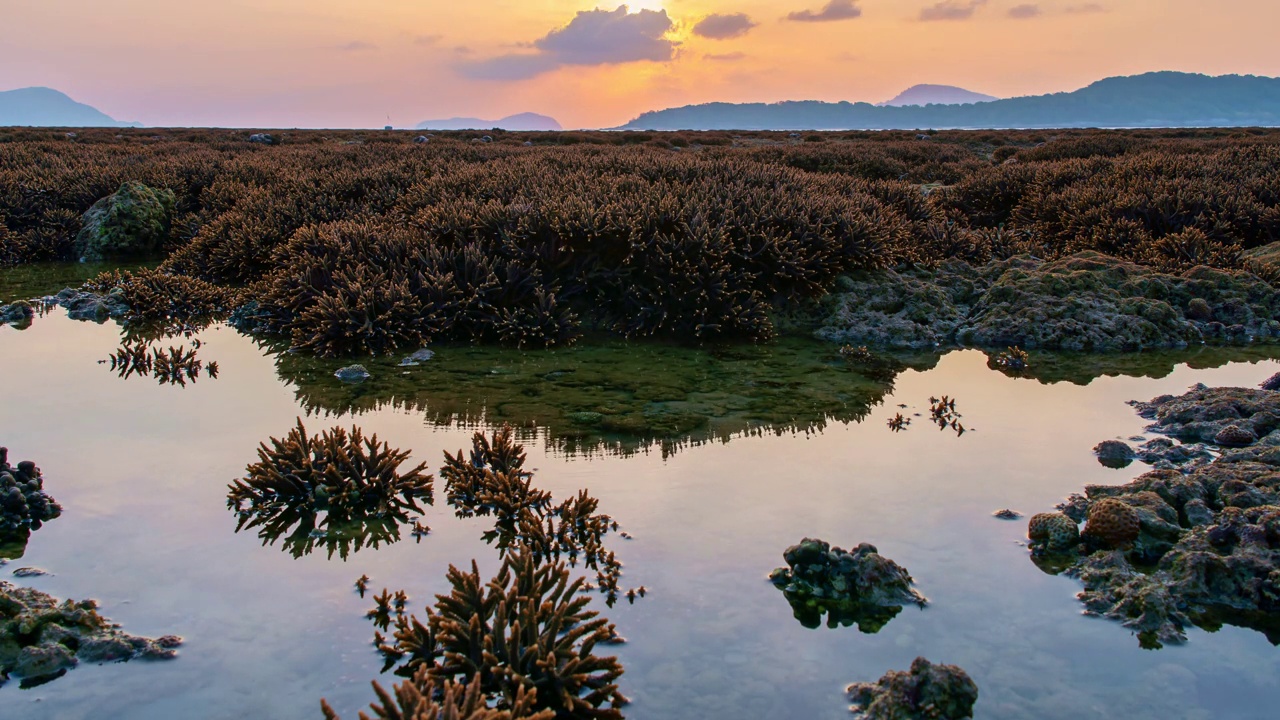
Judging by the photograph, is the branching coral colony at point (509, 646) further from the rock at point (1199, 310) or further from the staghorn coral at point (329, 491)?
the rock at point (1199, 310)

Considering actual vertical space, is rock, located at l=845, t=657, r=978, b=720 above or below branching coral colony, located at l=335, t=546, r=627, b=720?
below

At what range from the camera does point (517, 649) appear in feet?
10.6

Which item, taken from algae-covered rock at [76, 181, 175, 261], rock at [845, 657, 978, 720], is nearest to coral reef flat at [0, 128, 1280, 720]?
rock at [845, 657, 978, 720]

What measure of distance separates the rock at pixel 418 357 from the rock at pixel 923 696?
653cm

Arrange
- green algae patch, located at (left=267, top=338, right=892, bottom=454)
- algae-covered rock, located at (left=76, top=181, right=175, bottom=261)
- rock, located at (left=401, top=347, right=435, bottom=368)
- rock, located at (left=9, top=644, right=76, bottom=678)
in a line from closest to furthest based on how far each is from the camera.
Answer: rock, located at (left=9, top=644, right=76, bottom=678) < green algae patch, located at (left=267, top=338, right=892, bottom=454) < rock, located at (left=401, top=347, right=435, bottom=368) < algae-covered rock, located at (left=76, top=181, right=175, bottom=261)

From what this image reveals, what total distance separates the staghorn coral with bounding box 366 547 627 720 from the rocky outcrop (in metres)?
7.21

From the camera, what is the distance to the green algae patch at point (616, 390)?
6.80 metres

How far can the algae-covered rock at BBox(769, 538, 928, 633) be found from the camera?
4004mm

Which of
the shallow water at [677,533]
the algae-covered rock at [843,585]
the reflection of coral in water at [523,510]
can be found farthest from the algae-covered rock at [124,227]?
the algae-covered rock at [843,585]

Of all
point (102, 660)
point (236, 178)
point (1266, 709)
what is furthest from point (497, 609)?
point (236, 178)

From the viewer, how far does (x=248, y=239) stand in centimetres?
1410

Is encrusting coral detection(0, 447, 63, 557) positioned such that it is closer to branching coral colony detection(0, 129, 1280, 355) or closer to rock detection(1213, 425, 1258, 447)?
branching coral colony detection(0, 129, 1280, 355)

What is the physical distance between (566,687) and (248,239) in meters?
12.9

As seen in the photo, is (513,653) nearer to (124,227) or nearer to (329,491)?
(329,491)
